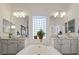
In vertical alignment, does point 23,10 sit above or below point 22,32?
above

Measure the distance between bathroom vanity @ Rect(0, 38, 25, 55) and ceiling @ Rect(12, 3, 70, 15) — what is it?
868mm

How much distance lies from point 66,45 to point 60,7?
1.11m

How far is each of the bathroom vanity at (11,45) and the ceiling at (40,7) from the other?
34.2 inches

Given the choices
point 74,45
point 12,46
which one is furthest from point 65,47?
point 12,46

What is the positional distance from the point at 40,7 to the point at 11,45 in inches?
54.4

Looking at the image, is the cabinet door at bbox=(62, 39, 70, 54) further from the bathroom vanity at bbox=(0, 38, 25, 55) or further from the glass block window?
the bathroom vanity at bbox=(0, 38, 25, 55)

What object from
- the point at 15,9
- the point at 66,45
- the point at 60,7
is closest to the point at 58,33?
the point at 66,45

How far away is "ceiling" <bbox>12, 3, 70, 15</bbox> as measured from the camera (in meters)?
3.26

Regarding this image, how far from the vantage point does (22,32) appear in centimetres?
342

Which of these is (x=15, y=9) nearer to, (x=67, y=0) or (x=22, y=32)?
(x=22, y=32)

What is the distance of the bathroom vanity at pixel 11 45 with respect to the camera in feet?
11.1

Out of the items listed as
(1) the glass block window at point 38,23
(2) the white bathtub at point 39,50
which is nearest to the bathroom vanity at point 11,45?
(2) the white bathtub at point 39,50

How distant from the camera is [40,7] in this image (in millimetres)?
3295

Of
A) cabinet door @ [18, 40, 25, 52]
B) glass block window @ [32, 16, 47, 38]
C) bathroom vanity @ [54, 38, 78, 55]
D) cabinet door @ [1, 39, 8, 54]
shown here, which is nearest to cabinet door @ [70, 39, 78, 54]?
bathroom vanity @ [54, 38, 78, 55]
